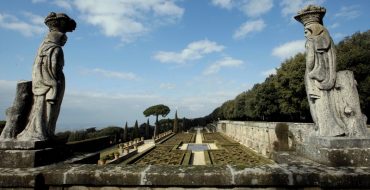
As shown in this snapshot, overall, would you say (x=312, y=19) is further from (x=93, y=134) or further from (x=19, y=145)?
(x=93, y=134)

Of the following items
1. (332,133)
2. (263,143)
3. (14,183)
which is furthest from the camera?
(263,143)

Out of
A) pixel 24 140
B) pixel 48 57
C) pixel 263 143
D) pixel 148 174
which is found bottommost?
pixel 263 143

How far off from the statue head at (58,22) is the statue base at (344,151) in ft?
13.3

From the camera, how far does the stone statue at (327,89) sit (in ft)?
11.7

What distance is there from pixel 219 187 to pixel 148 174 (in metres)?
0.82

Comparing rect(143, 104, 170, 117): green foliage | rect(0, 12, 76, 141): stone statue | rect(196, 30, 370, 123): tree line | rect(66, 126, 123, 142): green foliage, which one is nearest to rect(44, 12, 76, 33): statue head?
rect(0, 12, 76, 141): stone statue

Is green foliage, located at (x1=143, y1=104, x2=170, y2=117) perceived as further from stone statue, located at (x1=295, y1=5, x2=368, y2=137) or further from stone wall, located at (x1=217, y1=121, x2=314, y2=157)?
stone statue, located at (x1=295, y1=5, x2=368, y2=137)

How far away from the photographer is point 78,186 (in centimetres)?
319

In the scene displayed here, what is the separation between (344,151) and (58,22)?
438 centimetres

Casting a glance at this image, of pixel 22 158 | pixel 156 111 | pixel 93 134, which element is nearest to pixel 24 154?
pixel 22 158

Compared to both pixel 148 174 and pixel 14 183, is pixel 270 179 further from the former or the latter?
pixel 14 183

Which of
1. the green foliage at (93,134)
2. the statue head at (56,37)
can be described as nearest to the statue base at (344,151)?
the statue head at (56,37)

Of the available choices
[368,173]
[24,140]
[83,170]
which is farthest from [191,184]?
[24,140]

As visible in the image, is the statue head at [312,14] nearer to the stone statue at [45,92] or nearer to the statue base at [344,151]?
the statue base at [344,151]
